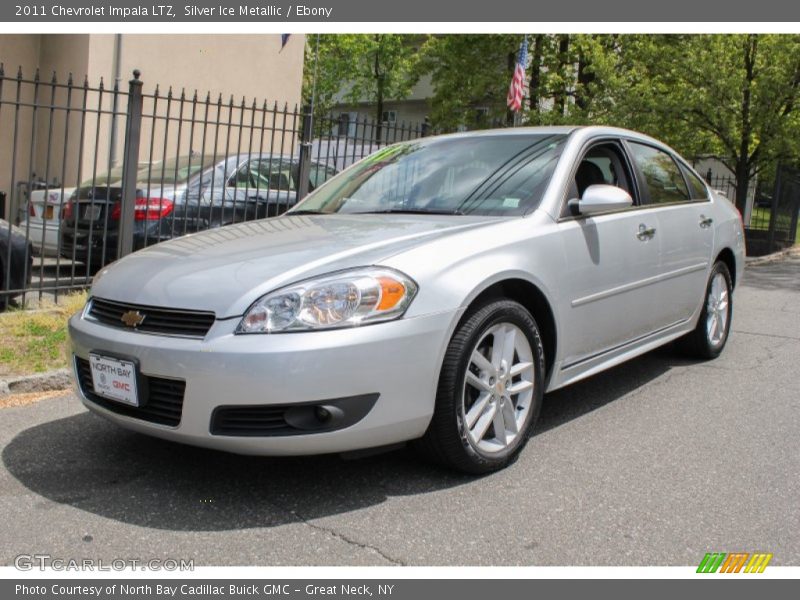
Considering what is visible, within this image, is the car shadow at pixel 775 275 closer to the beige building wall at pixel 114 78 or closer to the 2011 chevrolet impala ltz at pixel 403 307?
the 2011 chevrolet impala ltz at pixel 403 307

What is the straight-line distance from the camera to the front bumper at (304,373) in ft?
9.68

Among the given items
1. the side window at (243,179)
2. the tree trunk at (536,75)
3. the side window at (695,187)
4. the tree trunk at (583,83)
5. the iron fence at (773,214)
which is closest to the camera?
the side window at (695,187)

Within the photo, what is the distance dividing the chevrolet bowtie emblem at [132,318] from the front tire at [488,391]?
4.05ft

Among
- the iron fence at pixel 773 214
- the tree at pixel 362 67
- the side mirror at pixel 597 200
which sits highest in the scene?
the tree at pixel 362 67

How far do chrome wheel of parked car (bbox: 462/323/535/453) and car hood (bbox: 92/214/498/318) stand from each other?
1.76ft

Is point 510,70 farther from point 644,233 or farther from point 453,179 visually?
point 453,179

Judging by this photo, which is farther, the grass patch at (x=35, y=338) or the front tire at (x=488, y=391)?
the grass patch at (x=35, y=338)

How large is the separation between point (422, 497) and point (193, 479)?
3.27ft

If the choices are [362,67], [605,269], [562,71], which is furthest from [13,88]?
[362,67]

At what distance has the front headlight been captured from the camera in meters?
3.03

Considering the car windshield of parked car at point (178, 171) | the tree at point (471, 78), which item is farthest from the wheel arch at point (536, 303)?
the tree at point (471, 78)

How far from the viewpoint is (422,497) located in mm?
3326

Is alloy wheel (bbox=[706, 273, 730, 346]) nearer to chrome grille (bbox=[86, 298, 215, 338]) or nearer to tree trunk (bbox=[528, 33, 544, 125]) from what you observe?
chrome grille (bbox=[86, 298, 215, 338])

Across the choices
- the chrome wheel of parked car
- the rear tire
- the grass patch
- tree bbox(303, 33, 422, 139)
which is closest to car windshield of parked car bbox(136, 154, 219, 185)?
the grass patch
